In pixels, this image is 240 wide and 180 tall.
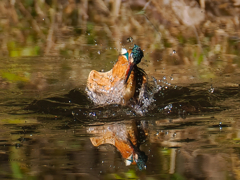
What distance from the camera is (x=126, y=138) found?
3.31 metres

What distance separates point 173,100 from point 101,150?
4.91 feet

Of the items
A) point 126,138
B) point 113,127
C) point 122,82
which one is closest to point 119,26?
point 122,82

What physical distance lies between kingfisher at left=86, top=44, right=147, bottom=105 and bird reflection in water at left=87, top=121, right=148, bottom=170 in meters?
0.46

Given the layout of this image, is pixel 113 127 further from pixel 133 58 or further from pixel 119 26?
pixel 119 26

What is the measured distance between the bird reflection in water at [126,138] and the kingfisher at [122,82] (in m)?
0.46

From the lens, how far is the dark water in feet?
9.20

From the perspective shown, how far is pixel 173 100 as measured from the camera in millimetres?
4410

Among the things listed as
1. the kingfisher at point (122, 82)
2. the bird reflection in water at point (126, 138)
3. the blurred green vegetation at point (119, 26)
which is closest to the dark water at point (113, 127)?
the bird reflection in water at point (126, 138)

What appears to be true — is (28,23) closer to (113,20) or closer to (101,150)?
(113,20)

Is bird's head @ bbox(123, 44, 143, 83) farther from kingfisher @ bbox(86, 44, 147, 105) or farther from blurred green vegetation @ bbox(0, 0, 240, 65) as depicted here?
blurred green vegetation @ bbox(0, 0, 240, 65)

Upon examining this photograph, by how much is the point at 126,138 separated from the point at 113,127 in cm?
31

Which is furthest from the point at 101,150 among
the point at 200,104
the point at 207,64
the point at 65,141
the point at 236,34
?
the point at 236,34

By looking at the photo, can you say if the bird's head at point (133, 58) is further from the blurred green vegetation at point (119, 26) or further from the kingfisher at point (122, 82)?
the blurred green vegetation at point (119, 26)

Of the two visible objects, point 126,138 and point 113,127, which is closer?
point 126,138
